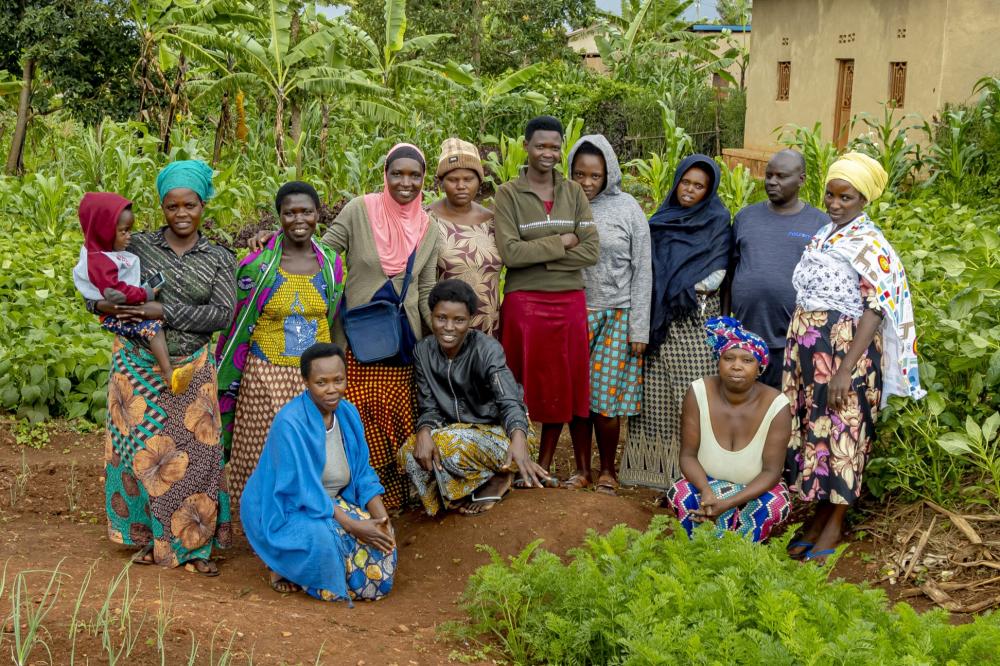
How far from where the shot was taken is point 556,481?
5145mm

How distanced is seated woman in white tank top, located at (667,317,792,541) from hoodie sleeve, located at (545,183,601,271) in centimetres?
69

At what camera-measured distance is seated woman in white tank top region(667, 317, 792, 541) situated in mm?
4562

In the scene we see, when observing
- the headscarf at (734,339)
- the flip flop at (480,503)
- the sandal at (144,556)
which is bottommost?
the sandal at (144,556)

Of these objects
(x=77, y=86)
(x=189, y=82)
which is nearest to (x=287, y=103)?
(x=189, y=82)

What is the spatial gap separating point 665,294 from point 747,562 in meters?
1.88

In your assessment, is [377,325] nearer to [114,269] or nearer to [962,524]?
[114,269]

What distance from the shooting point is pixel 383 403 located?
492cm

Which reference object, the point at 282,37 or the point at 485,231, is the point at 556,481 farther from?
the point at 282,37

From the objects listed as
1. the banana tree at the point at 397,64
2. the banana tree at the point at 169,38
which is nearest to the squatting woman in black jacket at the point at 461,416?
the banana tree at the point at 169,38

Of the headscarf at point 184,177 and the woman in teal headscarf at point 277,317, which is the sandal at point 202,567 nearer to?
the woman in teal headscarf at point 277,317

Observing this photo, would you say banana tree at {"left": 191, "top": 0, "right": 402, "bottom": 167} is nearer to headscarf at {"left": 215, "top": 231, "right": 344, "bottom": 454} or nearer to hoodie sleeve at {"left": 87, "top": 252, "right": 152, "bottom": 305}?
headscarf at {"left": 215, "top": 231, "right": 344, "bottom": 454}

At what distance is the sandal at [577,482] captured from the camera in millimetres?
5290

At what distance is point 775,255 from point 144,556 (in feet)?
10.2

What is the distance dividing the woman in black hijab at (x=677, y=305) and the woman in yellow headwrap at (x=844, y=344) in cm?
58
